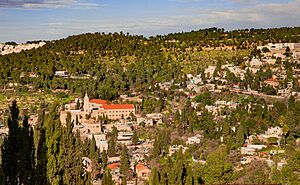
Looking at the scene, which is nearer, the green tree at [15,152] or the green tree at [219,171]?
the green tree at [15,152]

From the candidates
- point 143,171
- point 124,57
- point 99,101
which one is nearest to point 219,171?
point 143,171

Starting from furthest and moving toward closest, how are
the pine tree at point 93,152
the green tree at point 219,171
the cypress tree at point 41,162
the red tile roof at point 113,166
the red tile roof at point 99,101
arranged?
the red tile roof at point 99,101, the pine tree at point 93,152, the red tile roof at point 113,166, the green tree at point 219,171, the cypress tree at point 41,162

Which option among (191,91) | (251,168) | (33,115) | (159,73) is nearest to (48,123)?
(251,168)

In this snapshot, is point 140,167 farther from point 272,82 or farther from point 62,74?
point 62,74

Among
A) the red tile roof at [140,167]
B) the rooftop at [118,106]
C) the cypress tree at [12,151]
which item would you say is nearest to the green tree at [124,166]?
the red tile roof at [140,167]

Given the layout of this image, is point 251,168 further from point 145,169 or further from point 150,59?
point 150,59

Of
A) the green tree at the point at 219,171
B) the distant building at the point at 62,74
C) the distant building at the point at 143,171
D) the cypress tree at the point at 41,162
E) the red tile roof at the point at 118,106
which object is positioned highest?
the cypress tree at the point at 41,162

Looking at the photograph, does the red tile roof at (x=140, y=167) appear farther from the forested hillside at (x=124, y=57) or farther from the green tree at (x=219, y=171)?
the forested hillside at (x=124, y=57)

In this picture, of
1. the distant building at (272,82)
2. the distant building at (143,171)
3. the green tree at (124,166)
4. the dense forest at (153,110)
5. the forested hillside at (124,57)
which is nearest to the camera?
the dense forest at (153,110)

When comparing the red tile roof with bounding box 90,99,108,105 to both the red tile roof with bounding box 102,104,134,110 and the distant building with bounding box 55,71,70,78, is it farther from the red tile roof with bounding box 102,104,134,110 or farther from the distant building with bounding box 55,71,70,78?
the distant building with bounding box 55,71,70,78

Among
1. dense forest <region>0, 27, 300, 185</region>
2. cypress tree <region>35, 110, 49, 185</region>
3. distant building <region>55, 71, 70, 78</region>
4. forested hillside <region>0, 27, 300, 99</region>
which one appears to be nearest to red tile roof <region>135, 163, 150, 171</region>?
dense forest <region>0, 27, 300, 185</region>

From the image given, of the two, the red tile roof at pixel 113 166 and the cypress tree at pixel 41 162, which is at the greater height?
the cypress tree at pixel 41 162
